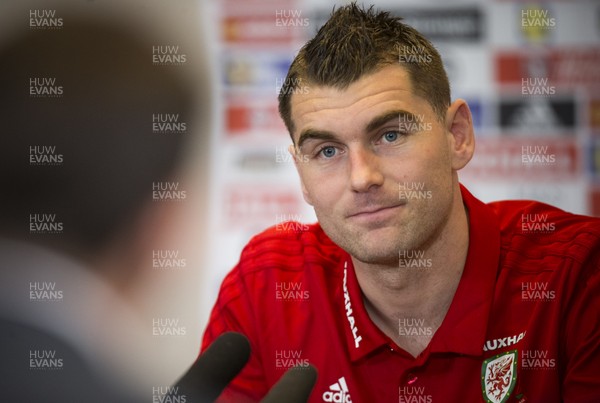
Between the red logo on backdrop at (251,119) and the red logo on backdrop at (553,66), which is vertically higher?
the red logo on backdrop at (553,66)

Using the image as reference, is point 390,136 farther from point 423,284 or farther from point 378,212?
point 423,284

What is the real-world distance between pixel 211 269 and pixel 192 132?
44cm

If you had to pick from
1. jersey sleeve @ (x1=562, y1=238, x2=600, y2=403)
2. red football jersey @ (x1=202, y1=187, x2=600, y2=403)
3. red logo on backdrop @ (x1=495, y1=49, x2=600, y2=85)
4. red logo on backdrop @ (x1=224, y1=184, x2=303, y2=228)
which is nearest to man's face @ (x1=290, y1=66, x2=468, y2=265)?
red football jersey @ (x1=202, y1=187, x2=600, y2=403)

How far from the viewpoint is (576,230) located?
3.85ft

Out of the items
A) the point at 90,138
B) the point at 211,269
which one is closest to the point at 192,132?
the point at 90,138

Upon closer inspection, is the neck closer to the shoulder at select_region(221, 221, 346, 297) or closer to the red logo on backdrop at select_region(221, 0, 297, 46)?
the shoulder at select_region(221, 221, 346, 297)

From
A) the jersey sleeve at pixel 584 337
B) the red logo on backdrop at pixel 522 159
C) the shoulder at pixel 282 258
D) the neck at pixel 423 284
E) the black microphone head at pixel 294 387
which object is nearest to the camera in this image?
the black microphone head at pixel 294 387

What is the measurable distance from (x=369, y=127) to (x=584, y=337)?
49cm

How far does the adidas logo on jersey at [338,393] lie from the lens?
3.87 ft

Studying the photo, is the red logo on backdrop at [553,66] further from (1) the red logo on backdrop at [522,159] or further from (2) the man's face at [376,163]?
(2) the man's face at [376,163]

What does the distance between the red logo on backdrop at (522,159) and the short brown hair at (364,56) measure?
0.93 meters

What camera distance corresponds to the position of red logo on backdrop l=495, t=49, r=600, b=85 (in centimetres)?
209

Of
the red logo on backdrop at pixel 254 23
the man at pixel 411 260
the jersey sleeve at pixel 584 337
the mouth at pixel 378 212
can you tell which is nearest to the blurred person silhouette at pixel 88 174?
the red logo on backdrop at pixel 254 23

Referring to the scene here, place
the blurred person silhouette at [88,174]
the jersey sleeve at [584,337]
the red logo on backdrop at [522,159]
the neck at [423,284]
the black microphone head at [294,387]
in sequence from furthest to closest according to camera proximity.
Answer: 1. the red logo on backdrop at [522,159]
2. the blurred person silhouette at [88,174]
3. the neck at [423,284]
4. the jersey sleeve at [584,337]
5. the black microphone head at [294,387]
